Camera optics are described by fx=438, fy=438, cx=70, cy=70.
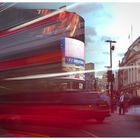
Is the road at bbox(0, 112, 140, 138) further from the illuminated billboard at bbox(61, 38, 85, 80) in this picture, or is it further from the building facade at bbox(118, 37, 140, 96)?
the illuminated billboard at bbox(61, 38, 85, 80)

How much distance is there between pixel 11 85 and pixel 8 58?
10.7 inches

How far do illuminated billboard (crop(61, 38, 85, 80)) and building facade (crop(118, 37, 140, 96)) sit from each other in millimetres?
383

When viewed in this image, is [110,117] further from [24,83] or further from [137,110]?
[24,83]

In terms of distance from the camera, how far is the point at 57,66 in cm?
421

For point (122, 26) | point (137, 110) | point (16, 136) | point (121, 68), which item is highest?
point (122, 26)

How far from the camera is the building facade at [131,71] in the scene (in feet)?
13.9

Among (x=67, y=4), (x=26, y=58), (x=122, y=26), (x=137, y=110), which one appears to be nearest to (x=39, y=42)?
(x=26, y=58)

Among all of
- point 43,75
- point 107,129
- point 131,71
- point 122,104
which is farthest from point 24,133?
point 131,71

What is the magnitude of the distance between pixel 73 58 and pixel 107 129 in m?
0.78

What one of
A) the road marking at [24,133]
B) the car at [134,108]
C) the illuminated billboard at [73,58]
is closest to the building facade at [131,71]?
the car at [134,108]

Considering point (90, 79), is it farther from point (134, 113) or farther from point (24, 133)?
point (24, 133)

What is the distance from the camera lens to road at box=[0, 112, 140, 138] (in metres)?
4.26

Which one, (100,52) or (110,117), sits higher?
(100,52)

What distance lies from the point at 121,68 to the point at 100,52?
0.84 feet
